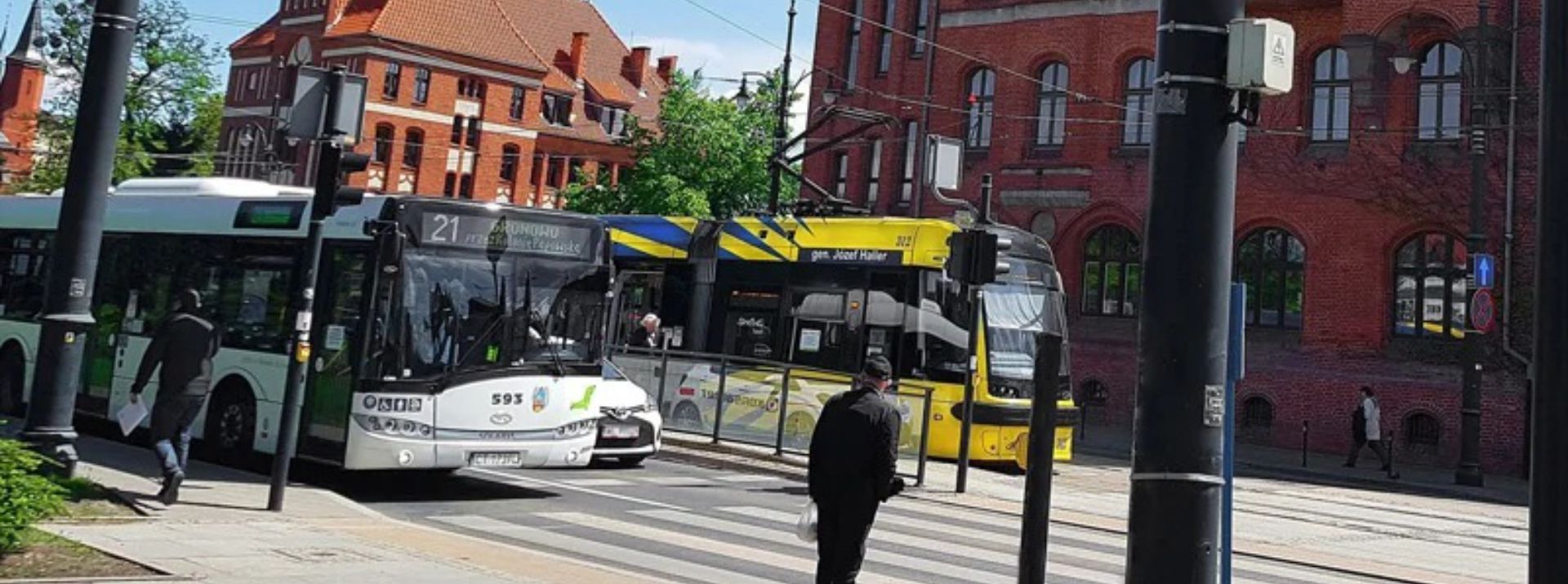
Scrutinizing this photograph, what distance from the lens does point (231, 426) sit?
44.5 feet

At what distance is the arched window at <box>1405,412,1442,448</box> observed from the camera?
29578 millimetres

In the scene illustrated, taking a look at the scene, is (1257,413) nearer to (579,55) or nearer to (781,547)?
(781,547)

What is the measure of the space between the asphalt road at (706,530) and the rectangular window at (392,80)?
173ft

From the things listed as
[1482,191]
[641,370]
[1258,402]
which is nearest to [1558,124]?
[641,370]

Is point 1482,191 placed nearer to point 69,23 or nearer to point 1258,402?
point 1258,402

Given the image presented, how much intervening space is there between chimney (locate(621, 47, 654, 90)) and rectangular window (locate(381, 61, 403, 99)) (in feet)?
68.2

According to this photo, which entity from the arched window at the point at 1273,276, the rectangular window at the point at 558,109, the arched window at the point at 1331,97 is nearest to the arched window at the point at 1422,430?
the arched window at the point at 1273,276

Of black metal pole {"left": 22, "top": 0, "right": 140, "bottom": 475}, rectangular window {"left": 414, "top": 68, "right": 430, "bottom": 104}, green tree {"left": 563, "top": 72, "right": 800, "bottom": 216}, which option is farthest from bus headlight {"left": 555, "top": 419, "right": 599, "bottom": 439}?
rectangular window {"left": 414, "top": 68, "right": 430, "bottom": 104}

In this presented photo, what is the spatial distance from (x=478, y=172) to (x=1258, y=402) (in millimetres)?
45468

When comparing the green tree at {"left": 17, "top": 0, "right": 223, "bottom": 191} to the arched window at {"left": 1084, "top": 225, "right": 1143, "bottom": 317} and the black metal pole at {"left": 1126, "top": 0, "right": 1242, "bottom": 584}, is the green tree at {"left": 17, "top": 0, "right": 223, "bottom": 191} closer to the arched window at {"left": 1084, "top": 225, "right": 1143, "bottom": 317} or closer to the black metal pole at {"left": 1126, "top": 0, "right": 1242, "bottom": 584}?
the arched window at {"left": 1084, "top": 225, "right": 1143, "bottom": 317}

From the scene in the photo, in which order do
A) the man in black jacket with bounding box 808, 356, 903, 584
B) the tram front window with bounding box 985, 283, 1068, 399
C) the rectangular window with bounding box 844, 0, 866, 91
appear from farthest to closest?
the rectangular window with bounding box 844, 0, 866, 91, the tram front window with bounding box 985, 283, 1068, 399, the man in black jacket with bounding box 808, 356, 903, 584

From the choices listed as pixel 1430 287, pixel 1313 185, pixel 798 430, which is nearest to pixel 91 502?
pixel 798 430

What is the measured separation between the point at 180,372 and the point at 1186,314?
856cm

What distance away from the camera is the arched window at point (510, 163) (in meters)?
70.0
